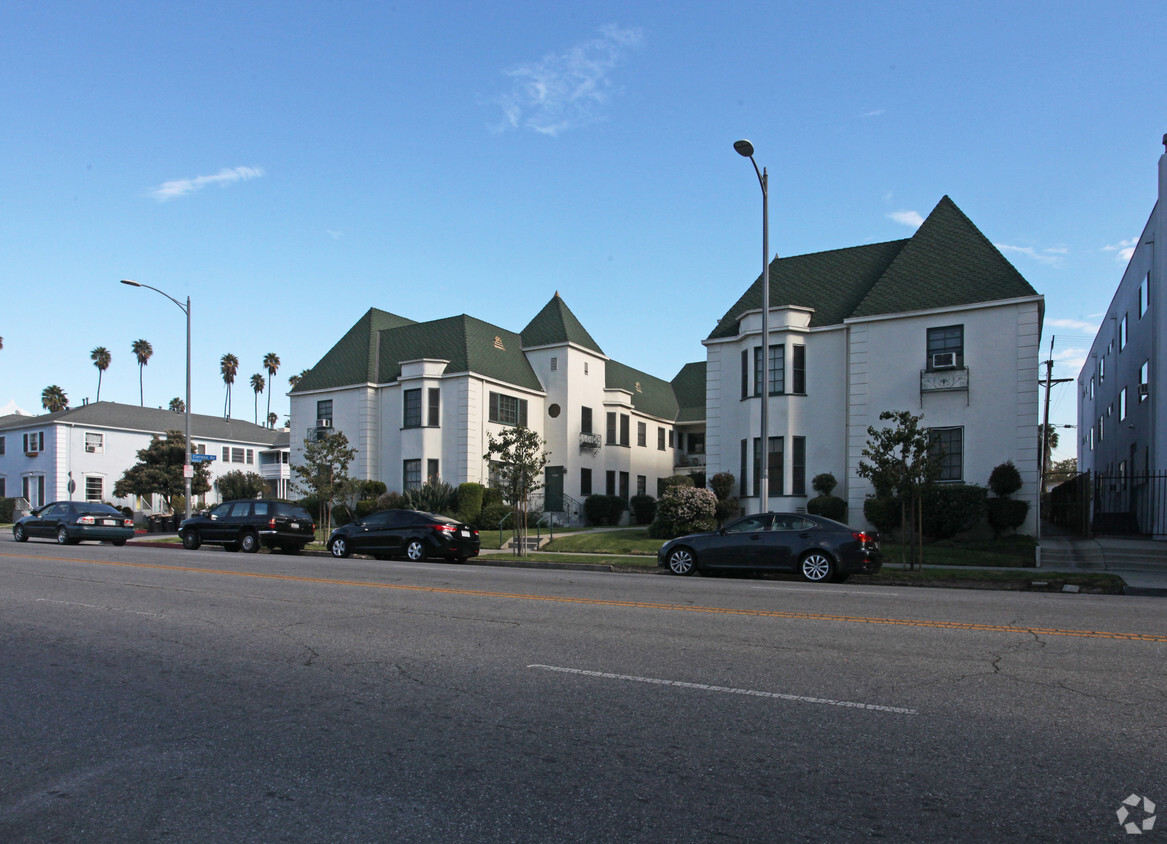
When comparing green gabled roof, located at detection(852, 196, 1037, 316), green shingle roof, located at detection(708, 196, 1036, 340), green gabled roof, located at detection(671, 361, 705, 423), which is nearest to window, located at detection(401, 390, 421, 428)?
green shingle roof, located at detection(708, 196, 1036, 340)

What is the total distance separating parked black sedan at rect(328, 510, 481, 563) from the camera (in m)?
21.3

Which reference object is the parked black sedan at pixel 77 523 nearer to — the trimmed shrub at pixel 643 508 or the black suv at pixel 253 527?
the black suv at pixel 253 527

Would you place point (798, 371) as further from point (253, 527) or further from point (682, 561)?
point (253, 527)

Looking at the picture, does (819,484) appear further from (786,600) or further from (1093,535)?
(786,600)

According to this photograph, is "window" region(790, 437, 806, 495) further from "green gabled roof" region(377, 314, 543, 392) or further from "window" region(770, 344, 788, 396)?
"green gabled roof" region(377, 314, 543, 392)

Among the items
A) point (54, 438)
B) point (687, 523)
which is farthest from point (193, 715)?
point (54, 438)

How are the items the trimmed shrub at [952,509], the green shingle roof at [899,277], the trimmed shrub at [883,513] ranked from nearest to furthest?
the trimmed shrub at [952,509]
the trimmed shrub at [883,513]
the green shingle roof at [899,277]

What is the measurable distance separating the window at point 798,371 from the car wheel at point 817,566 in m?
12.4

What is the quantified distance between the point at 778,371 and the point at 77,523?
79.3ft

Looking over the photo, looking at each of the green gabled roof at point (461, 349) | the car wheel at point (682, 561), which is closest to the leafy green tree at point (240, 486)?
the green gabled roof at point (461, 349)

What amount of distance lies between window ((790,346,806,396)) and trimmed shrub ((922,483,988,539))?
6.11 metres

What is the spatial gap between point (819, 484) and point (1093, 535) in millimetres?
8069

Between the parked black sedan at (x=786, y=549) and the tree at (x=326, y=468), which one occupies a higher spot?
the tree at (x=326, y=468)

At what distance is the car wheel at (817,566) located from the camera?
1612 cm
